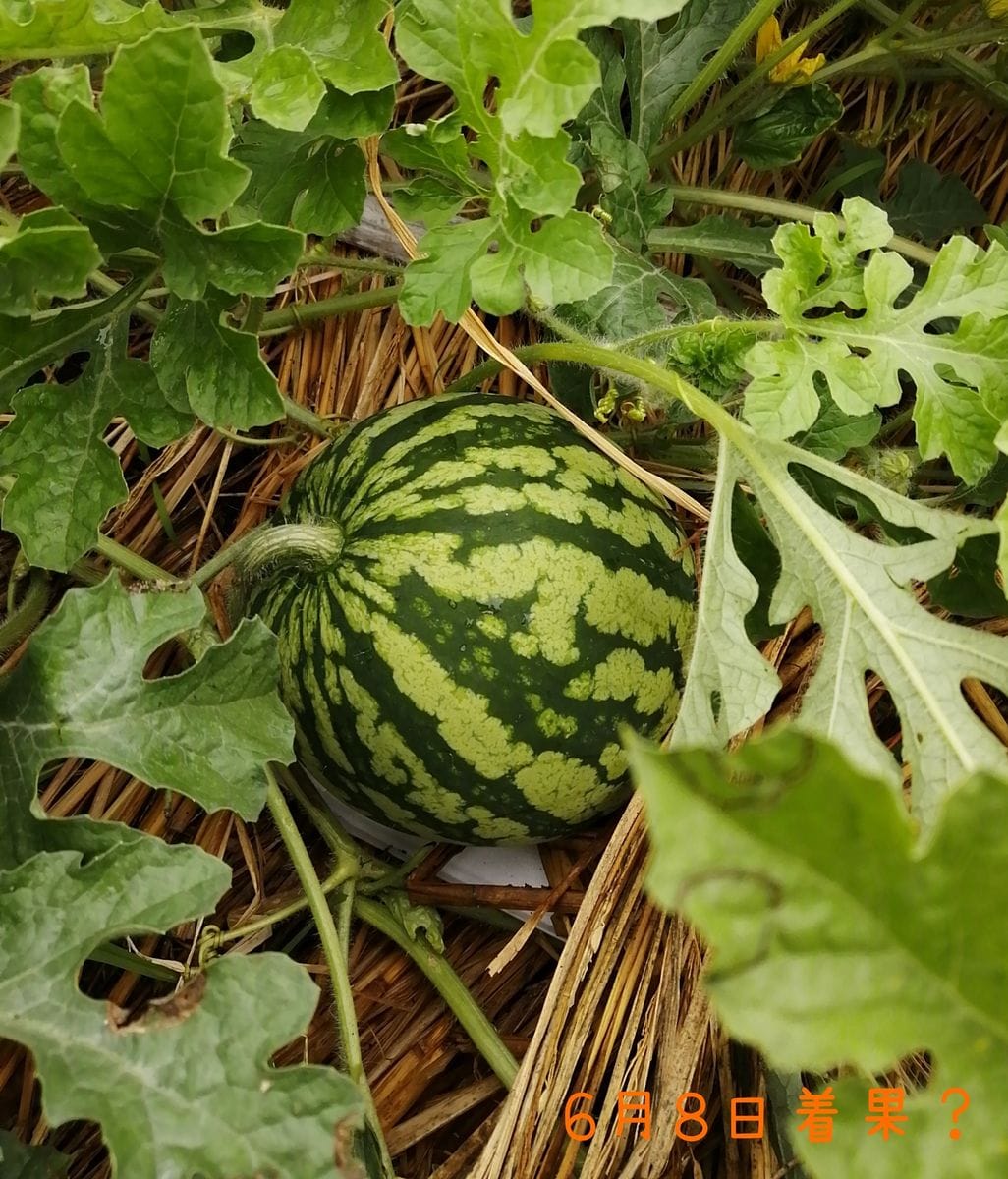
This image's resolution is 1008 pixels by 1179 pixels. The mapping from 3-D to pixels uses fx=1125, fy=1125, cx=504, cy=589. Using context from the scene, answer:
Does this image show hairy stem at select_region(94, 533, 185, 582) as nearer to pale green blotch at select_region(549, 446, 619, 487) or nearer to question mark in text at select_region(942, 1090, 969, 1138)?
pale green blotch at select_region(549, 446, 619, 487)

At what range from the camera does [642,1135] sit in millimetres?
1337

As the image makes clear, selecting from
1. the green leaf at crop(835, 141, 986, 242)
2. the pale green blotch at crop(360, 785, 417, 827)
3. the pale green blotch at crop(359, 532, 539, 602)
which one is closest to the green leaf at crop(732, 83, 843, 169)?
the green leaf at crop(835, 141, 986, 242)

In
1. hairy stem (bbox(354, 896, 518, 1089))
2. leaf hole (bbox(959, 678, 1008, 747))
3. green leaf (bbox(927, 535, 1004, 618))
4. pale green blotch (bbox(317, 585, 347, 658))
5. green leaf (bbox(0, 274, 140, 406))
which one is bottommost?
hairy stem (bbox(354, 896, 518, 1089))

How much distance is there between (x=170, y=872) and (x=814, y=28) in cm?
136

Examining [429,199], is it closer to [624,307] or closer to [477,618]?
[624,307]

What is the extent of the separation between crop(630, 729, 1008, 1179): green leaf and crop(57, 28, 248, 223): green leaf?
→ 748 mm

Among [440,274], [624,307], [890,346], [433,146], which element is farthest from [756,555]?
[433,146]

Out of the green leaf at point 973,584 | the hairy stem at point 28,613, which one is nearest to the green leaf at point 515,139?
the green leaf at point 973,584

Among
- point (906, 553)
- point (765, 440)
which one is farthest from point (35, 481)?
point (906, 553)

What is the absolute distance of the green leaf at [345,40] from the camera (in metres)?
1.22

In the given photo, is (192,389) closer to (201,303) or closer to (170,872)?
(201,303)

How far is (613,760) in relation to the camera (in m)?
1.45

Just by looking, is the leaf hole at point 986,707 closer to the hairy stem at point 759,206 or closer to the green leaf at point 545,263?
the hairy stem at point 759,206

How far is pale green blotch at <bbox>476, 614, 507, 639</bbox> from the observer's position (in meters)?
1.33
